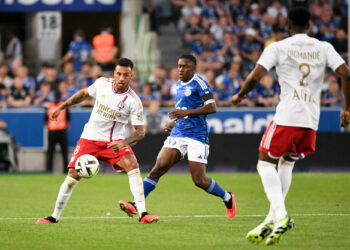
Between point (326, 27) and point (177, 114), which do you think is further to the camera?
point (326, 27)

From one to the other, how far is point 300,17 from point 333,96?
1462cm

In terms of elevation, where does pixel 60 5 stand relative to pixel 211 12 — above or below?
above

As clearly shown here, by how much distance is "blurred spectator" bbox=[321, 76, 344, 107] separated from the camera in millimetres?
22266

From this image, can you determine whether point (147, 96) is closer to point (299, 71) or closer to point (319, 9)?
point (319, 9)

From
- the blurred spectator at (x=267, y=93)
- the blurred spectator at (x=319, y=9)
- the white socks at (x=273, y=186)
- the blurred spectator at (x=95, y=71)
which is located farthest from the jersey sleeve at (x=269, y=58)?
the blurred spectator at (x=319, y=9)

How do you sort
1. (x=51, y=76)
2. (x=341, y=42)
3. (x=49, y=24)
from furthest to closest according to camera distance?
(x=49, y=24)
(x=341, y=42)
(x=51, y=76)

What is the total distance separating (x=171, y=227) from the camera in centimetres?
985

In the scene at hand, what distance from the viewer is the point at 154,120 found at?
21.6 m

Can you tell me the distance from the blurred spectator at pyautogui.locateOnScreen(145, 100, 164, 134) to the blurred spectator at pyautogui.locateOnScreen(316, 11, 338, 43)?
644 cm

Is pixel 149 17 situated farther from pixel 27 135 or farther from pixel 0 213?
pixel 0 213

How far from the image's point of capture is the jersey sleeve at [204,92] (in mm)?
10727

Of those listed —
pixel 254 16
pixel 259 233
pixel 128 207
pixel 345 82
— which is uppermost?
pixel 254 16

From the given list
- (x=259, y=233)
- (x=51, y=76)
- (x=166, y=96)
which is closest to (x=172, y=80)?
(x=166, y=96)

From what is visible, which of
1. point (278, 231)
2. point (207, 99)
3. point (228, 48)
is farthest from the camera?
point (228, 48)
